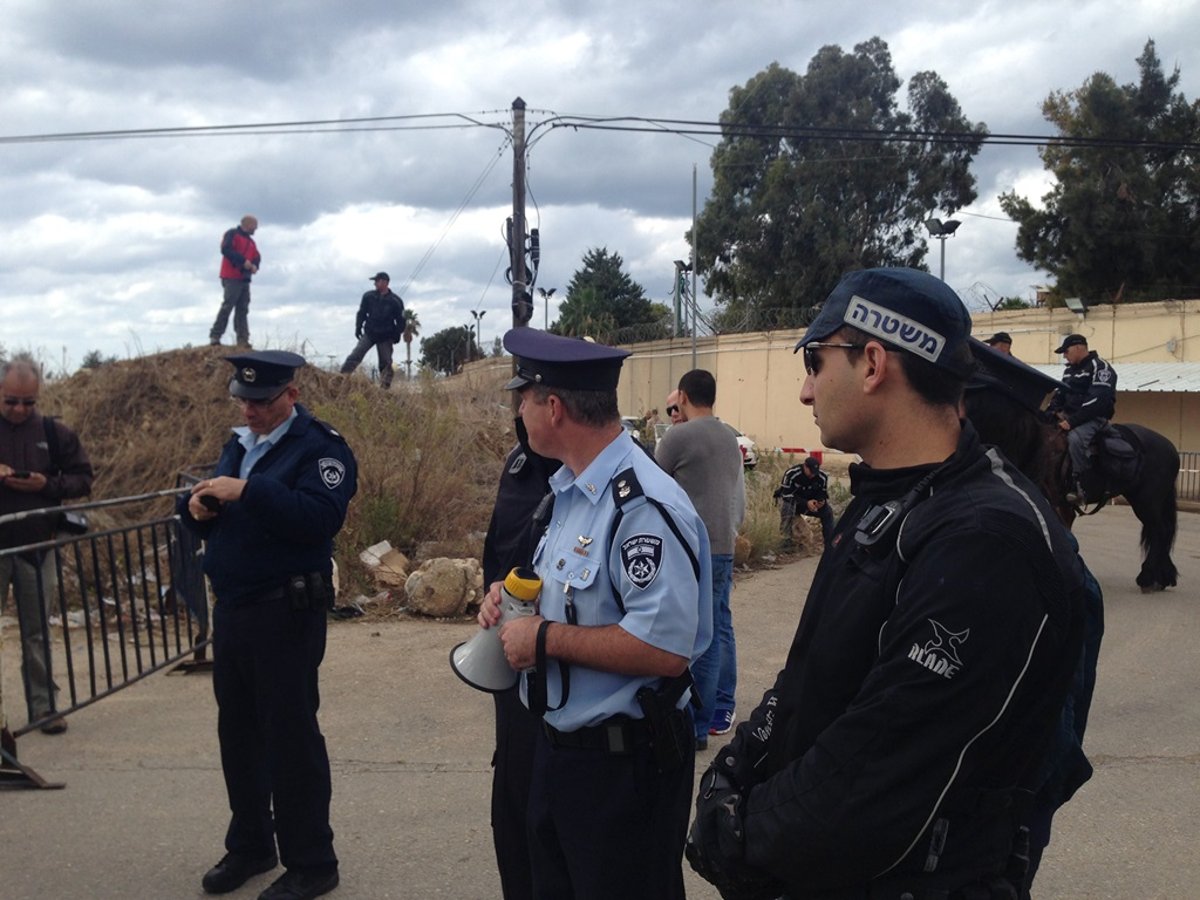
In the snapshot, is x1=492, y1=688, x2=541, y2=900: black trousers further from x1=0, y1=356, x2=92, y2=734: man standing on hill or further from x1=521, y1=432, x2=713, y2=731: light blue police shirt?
x1=0, y1=356, x2=92, y2=734: man standing on hill

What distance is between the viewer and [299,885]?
3.89m

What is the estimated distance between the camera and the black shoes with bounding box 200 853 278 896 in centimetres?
398

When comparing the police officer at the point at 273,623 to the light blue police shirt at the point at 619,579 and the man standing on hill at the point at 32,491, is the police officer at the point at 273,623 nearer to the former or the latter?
the light blue police shirt at the point at 619,579

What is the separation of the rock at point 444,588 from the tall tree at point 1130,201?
27439 mm

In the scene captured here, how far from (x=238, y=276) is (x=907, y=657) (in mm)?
14147

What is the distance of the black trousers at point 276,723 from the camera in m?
3.87

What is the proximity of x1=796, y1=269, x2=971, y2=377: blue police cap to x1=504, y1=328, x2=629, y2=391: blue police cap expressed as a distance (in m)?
0.98

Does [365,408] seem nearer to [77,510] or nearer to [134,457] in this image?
[134,457]

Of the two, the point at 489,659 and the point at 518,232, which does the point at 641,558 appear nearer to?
the point at 489,659

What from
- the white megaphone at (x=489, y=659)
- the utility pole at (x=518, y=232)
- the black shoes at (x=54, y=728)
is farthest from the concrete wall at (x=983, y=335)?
the white megaphone at (x=489, y=659)

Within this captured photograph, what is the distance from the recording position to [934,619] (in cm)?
161

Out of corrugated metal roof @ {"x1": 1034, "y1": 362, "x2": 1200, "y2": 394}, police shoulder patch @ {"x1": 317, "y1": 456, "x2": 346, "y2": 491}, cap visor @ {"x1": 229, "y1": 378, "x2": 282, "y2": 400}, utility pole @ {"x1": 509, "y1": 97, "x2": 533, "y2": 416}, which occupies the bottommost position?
corrugated metal roof @ {"x1": 1034, "y1": 362, "x2": 1200, "y2": 394}

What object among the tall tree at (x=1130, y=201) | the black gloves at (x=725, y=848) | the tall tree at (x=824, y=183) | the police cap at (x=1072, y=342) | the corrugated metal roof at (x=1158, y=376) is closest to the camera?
the black gloves at (x=725, y=848)

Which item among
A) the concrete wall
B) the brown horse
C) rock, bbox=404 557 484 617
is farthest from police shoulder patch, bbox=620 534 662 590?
the concrete wall
